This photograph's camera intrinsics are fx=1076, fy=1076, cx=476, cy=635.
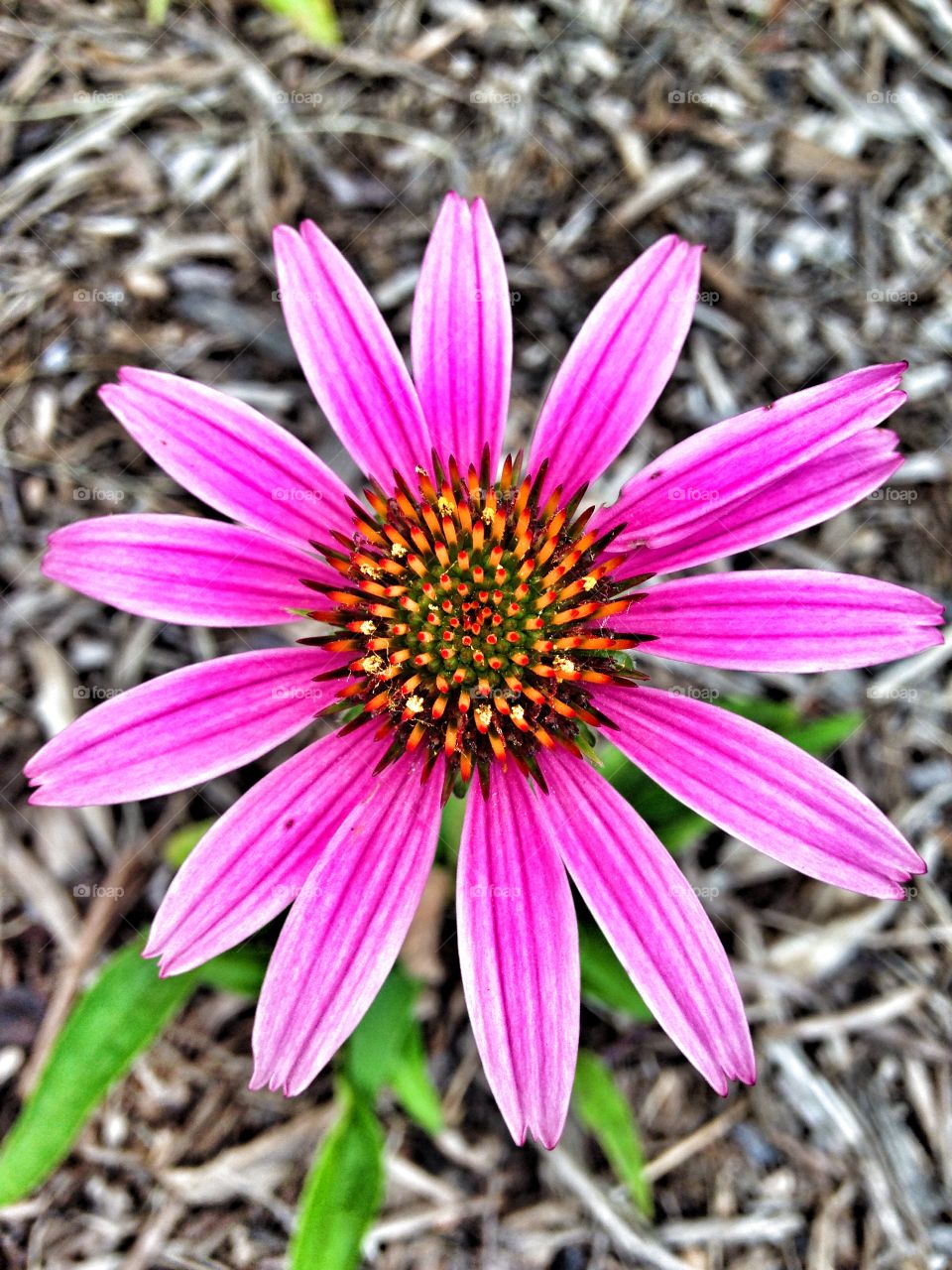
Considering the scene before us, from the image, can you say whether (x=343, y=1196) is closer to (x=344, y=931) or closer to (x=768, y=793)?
(x=344, y=931)

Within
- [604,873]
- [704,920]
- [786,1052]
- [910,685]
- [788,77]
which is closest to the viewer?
[704,920]

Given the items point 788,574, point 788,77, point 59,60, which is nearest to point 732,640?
point 788,574

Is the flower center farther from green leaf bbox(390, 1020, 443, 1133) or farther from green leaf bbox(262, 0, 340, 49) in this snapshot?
green leaf bbox(262, 0, 340, 49)

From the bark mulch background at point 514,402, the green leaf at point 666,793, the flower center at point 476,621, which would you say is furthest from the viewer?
the bark mulch background at point 514,402

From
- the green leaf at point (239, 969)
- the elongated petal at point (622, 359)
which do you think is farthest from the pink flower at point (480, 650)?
the green leaf at point (239, 969)

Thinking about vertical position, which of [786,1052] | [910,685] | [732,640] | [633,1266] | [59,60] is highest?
[59,60]

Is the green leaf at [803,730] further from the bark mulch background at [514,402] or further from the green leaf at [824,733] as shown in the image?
the bark mulch background at [514,402]

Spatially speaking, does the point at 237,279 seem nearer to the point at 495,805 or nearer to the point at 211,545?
the point at 211,545
